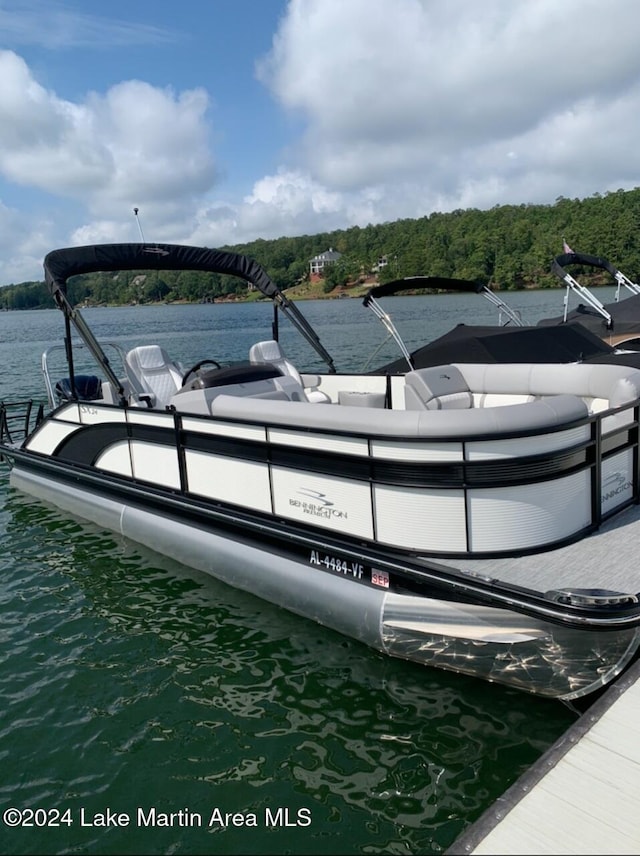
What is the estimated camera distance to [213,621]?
217 inches

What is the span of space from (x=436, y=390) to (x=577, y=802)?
4.17 meters

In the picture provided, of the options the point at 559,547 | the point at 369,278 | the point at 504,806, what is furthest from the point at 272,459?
the point at 369,278

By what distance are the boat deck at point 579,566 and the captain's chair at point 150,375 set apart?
16.0 ft

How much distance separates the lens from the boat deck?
3904mm

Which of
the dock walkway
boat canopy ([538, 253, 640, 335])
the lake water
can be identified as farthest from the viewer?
boat canopy ([538, 253, 640, 335])

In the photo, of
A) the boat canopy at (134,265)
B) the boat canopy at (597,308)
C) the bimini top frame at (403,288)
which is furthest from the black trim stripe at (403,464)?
the boat canopy at (597,308)

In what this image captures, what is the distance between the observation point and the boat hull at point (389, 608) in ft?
12.7

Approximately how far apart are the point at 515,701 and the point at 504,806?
1.28 metres

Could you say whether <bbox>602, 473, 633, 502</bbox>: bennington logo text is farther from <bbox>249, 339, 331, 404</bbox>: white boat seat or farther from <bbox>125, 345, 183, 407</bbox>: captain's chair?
<bbox>125, 345, 183, 407</bbox>: captain's chair

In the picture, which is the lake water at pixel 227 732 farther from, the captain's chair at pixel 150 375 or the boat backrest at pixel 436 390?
the captain's chair at pixel 150 375

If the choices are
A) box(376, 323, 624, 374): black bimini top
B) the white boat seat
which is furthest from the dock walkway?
box(376, 323, 624, 374): black bimini top

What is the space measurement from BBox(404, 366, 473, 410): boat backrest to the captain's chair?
3105 mm

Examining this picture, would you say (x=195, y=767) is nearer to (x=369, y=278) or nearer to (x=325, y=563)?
(x=325, y=563)

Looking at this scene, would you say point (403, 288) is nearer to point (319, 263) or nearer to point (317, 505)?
point (317, 505)
